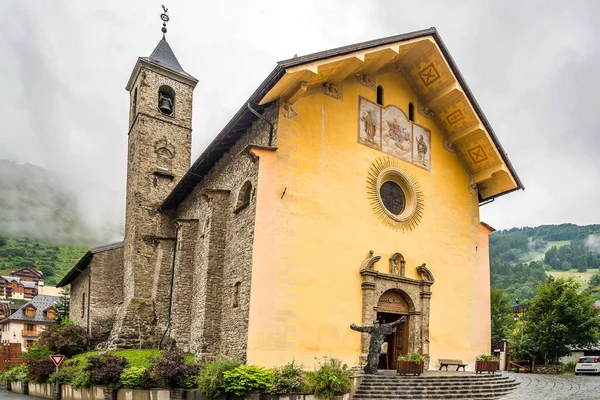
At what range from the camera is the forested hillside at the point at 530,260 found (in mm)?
107750

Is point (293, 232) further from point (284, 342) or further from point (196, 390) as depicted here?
point (196, 390)

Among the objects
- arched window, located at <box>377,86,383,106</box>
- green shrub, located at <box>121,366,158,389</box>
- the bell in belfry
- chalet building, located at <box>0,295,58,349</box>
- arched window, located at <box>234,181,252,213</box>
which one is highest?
the bell in belfry

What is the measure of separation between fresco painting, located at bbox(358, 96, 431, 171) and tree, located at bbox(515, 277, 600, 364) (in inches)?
449

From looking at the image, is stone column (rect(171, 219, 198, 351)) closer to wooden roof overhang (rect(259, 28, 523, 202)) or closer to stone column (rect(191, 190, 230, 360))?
stone column (rect(191, 190, 230, 360))

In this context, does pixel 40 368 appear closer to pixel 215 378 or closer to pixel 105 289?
pixel 105 289

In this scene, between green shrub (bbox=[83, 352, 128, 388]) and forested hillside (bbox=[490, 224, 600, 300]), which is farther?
forested hillside (bbox=[490, 224, 600, 300])

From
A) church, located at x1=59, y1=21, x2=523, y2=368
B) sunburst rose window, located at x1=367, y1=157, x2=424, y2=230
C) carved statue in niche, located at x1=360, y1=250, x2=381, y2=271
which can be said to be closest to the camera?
church, located at x1=59, y1=21, x2=523, y2=368

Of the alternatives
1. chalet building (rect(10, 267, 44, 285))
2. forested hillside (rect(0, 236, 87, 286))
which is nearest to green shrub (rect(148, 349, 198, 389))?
chalet building (rect(10, 267, 44, 285))

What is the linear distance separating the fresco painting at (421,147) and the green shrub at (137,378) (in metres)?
12.1

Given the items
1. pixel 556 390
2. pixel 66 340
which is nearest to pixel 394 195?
pixel 556 390

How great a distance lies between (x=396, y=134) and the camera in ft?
62.3

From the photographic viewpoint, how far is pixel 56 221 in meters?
174

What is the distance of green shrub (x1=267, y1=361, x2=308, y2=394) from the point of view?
12.3 m

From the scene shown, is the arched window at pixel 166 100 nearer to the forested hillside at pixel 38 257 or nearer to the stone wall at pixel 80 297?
the stone wall at pixel 80 297
